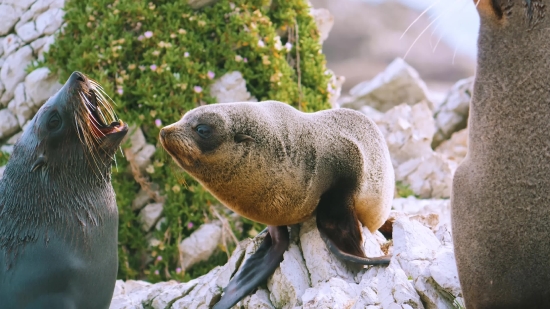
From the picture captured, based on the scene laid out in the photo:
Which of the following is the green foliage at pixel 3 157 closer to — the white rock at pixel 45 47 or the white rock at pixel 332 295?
the white rock at pixel 45 47

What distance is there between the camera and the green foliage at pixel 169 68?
23.2 feet

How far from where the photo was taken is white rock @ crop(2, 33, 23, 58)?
312 inches

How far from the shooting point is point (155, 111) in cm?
705

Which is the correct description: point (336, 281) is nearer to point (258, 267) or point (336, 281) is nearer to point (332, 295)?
point (332, 295)

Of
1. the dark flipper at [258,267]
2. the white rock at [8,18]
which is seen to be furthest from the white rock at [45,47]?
the dark flipper at [258,267]

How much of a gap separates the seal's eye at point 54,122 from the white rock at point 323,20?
466 centimetres

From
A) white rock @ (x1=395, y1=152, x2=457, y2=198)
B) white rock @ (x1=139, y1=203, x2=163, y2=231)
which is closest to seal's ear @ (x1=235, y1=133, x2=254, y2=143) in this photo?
white rock @ (x1=139, y1=203, x2=163, y2=231)

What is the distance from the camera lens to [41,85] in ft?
24.5

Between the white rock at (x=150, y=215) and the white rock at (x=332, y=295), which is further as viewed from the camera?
the white rock at (x=150, y=215)

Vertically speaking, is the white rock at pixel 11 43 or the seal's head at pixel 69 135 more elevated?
the seal's head at pixel 69 135

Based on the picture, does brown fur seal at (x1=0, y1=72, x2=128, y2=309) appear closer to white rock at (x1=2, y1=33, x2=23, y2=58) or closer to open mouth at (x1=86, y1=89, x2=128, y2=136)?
open mouth at (x1=86, y1=89, x2=128, y2=136)

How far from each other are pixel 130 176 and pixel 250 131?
2750mm

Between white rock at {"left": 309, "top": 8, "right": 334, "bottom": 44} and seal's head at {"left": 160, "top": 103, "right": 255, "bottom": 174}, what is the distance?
396 cm

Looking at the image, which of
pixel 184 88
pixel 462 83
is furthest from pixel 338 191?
pixel 462 83
